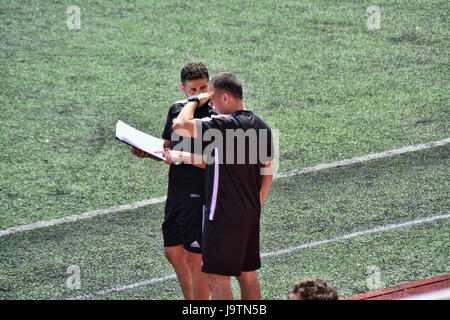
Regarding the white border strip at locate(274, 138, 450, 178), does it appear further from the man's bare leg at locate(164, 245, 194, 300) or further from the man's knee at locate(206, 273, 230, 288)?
the man's knee at locate(206, 273, 230, 288)

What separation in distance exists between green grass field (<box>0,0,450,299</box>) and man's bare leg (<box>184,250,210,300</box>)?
70cm

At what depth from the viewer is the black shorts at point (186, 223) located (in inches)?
191

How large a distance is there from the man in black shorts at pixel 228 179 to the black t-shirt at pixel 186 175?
0.38m

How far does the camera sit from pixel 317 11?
11.6 meters

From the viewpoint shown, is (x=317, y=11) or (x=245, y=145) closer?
(x=245, y=145)

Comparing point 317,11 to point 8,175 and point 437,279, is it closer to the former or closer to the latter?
point 8,175

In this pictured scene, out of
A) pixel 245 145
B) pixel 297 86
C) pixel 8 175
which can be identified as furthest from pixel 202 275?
pixel 297 86

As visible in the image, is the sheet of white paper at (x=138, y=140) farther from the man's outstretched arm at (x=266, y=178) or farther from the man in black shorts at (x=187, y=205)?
the man's outstretched arm at (x=266, y=178)

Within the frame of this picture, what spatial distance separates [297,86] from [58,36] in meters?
3.93

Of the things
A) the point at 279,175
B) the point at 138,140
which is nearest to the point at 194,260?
the point at 138,140

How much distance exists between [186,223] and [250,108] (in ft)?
14.5

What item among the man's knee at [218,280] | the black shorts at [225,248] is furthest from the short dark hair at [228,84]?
the man's knee at [218,280]
